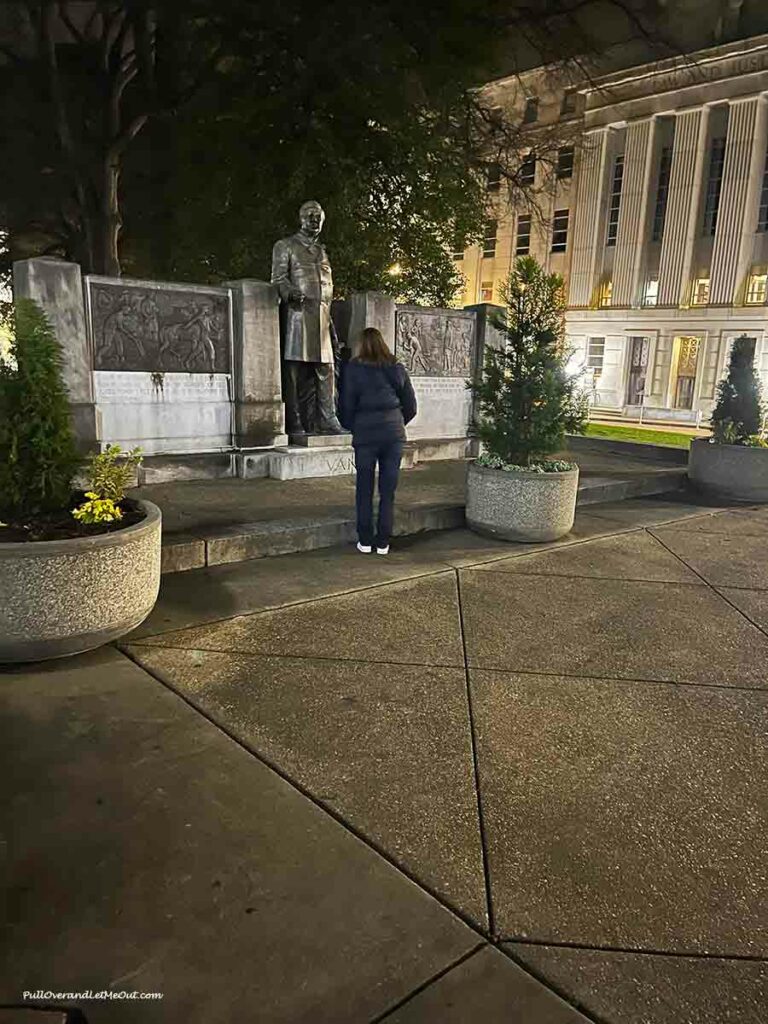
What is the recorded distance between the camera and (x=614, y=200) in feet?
131

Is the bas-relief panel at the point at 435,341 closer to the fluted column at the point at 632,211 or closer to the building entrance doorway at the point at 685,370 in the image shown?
the building entrance doorway at the point at 685,370

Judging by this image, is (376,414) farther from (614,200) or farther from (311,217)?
(614,200)

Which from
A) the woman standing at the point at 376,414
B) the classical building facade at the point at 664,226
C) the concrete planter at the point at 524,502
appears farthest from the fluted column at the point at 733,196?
the woman standing at the point at 376,414

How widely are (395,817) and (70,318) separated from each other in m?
7.21

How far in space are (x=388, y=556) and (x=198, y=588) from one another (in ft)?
5.84

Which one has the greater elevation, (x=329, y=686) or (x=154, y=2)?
(x=154, y=2)

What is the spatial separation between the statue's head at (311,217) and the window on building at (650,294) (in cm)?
3351

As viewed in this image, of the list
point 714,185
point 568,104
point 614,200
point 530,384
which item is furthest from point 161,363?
point 568,104

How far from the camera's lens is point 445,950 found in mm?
2137

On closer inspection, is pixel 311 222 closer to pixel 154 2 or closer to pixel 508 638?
pixel 508 638

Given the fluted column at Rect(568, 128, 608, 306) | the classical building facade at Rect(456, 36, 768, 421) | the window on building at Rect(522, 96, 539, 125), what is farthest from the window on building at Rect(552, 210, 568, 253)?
the window on building at Rect(522, 96, 539, 125)

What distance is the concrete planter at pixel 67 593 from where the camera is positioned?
388 centimetres

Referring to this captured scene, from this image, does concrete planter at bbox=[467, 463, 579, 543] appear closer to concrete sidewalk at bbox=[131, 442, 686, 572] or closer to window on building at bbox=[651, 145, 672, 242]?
concrete sidewalk at bbox=[131, 442, 686, 572]

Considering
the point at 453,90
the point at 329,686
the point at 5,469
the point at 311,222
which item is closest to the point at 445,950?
the point at 329,686
